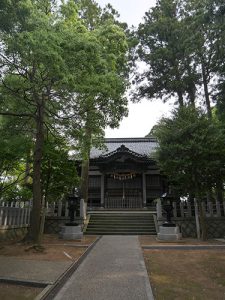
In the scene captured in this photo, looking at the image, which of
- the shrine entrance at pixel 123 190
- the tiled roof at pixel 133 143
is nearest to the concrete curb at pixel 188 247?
the shrine entrance at pixel 123 190

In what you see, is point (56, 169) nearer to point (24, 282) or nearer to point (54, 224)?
point (54, 224)

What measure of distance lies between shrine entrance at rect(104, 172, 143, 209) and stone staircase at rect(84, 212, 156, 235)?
195 inches

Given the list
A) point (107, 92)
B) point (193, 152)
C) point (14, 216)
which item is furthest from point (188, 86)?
point (14, 216)

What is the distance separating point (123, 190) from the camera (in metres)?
23.2

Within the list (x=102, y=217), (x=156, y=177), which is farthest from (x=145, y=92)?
(x=102, y=217)

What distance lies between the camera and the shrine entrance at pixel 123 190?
22.3 m

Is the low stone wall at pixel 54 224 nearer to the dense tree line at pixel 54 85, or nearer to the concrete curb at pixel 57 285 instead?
the dense tree line at pixel 54 85

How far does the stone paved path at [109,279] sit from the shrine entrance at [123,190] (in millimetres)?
13265

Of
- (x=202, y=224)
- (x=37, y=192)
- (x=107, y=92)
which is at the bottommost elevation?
(x=202, y=224)

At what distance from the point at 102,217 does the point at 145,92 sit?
946 cm

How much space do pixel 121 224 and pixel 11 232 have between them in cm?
635

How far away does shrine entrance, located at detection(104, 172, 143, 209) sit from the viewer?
22272mm

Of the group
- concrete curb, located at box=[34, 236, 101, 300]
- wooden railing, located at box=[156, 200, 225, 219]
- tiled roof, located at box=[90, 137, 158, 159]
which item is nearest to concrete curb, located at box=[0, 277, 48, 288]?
concrete curb, located at box=[34, 236, 101, 300]

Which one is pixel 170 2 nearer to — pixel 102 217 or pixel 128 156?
pixel 128 156
